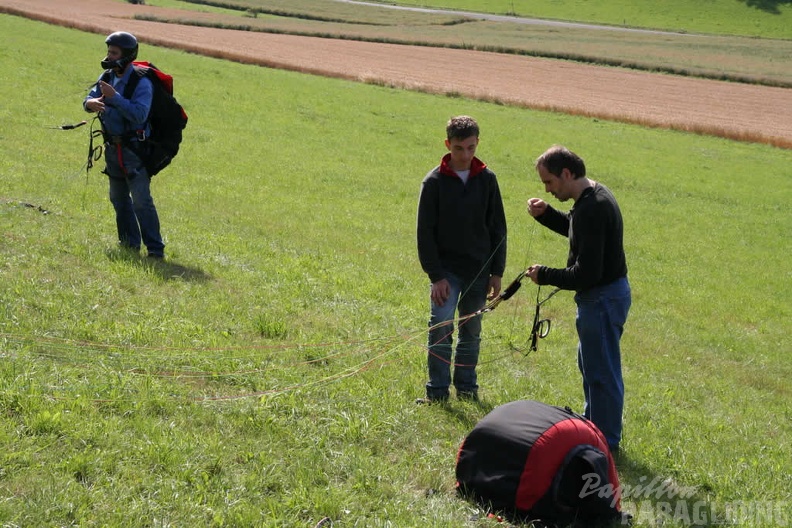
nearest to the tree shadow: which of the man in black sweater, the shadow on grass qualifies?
the shadow on grass

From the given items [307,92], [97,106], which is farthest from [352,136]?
[97,106]

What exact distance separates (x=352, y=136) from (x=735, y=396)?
19219 millimetres

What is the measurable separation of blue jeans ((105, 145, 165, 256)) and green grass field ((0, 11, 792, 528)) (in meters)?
0.35

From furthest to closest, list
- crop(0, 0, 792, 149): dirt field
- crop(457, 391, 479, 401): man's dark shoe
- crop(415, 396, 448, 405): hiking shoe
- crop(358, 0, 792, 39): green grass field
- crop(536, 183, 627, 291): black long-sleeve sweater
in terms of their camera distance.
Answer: crop(358, 0, 792, 39): green grass field < crop(0, 0, 792, 149): dirt field < crop(457, 391, 479, 401): man's dark shoe < crop(415, 396, 448, 405): hiking shoe < crop(536, 183, 627, 291): black long-sleeve sweater

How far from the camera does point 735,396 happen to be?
9.11 meters

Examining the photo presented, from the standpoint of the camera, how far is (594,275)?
6055 millimetres

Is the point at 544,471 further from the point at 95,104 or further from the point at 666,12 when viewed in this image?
the point at 666,12

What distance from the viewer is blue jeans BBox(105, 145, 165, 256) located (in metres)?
9.73

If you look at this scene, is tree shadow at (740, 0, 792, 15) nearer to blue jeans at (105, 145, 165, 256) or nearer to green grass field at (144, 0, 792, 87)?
green grass field at (144, 0, 792, 87)

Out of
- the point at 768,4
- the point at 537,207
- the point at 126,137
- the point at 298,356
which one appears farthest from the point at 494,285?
the point at 768,4

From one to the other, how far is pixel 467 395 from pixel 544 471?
83.5 inches

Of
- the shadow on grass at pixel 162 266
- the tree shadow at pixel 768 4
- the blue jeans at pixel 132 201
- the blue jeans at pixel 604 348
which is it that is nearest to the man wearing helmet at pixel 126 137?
the blue jeans at pixel 132 201

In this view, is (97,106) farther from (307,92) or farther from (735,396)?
(307,92)

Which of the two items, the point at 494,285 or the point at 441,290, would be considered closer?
the point at 441,290
